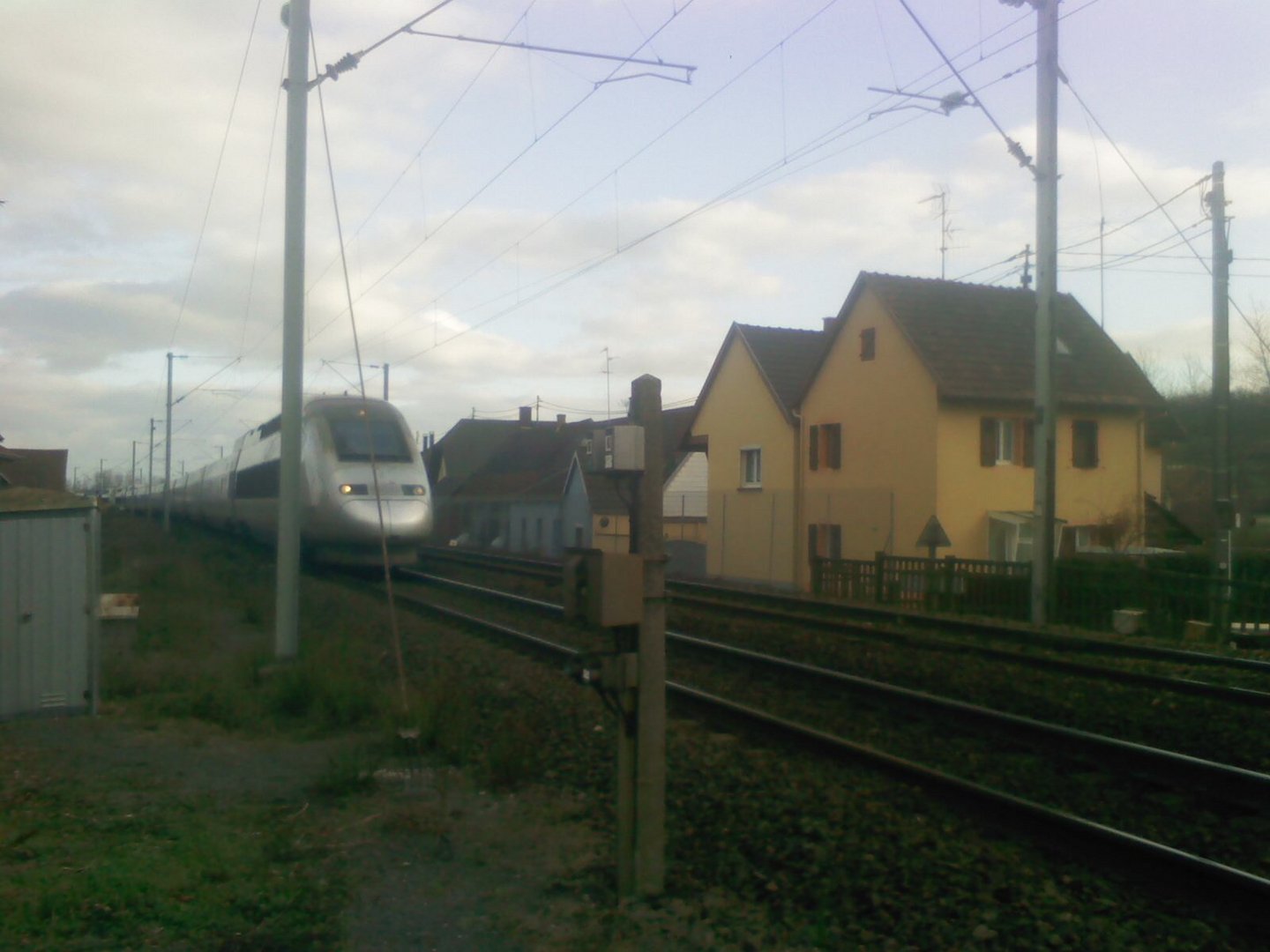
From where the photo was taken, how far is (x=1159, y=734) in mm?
9875

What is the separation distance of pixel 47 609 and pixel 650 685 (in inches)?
258

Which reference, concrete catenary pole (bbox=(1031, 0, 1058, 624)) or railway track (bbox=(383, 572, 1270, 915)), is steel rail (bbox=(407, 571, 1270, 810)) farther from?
concrete catenary pole (bbox=(1031, 0, 1058, 624))

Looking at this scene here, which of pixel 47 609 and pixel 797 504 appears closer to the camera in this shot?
pixel 47 609

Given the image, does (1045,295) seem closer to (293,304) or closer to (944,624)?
(944,624)

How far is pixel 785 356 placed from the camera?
39.2 metres

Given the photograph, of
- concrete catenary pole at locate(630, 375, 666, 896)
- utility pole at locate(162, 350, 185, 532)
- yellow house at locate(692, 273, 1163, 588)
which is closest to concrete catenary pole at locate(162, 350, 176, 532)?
utility pole at locate(162, 350, 185, 532)

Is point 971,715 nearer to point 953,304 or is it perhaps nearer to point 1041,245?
point 1041,245

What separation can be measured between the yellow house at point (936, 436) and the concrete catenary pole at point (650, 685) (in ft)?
83.9

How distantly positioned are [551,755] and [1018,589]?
577 inches

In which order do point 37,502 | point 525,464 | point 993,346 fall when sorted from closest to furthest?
1. point 37,502
2. point 993,346
3. point 525,464

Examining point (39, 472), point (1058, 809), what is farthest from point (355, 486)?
point (39, 472)

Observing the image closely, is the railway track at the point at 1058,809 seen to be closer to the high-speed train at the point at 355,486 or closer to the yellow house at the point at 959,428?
the high-speed train at the point at 355,486

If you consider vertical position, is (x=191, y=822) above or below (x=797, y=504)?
below

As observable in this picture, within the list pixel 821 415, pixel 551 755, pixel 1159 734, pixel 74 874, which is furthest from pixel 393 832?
pixel 821 415
